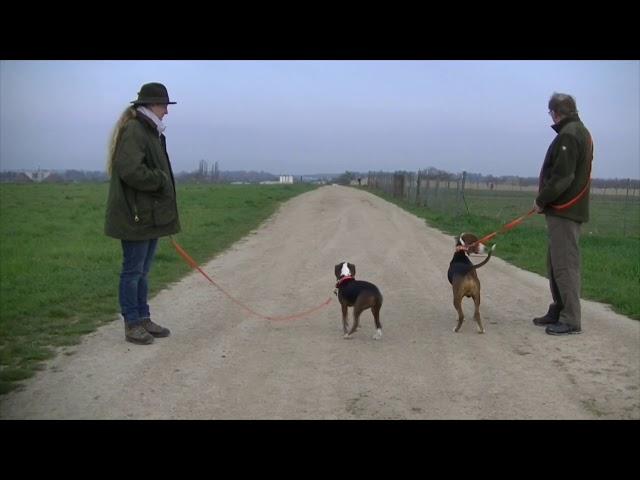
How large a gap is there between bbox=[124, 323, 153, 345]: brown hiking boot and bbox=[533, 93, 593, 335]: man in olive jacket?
13.5 ft

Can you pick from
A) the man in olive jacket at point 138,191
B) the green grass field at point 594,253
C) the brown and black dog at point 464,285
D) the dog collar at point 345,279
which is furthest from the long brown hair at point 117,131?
the green grass field at point 594,253

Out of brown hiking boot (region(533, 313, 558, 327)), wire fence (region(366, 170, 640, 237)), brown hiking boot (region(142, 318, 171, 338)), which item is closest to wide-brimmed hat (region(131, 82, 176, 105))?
brown hiking boot (region(142, 318, 171, 338))

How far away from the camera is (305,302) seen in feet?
27.6

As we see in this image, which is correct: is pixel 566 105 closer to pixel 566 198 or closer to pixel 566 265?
pixel 566 198

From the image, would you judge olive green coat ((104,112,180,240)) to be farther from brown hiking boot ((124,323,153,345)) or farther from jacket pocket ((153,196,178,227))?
brown hiking boot ((124,323,153,345))

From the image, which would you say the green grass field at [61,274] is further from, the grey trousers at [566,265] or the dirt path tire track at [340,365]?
the grey trousers at [566,265]

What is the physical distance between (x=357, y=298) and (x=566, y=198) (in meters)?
2.50

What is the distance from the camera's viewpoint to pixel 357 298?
6.52 metres

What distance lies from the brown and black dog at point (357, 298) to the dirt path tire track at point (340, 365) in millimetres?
180

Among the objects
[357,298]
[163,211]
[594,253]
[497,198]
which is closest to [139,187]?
[163,211]

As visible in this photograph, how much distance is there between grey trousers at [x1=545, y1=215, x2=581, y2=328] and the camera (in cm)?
672

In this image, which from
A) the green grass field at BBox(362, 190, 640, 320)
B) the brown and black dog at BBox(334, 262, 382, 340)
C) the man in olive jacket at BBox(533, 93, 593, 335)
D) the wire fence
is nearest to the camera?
the brown and black dog at BBox(334, 262, 382, 340)

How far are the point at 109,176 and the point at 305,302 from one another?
10.7 feet

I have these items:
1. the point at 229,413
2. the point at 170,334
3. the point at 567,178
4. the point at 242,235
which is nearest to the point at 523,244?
the point at 242,235
